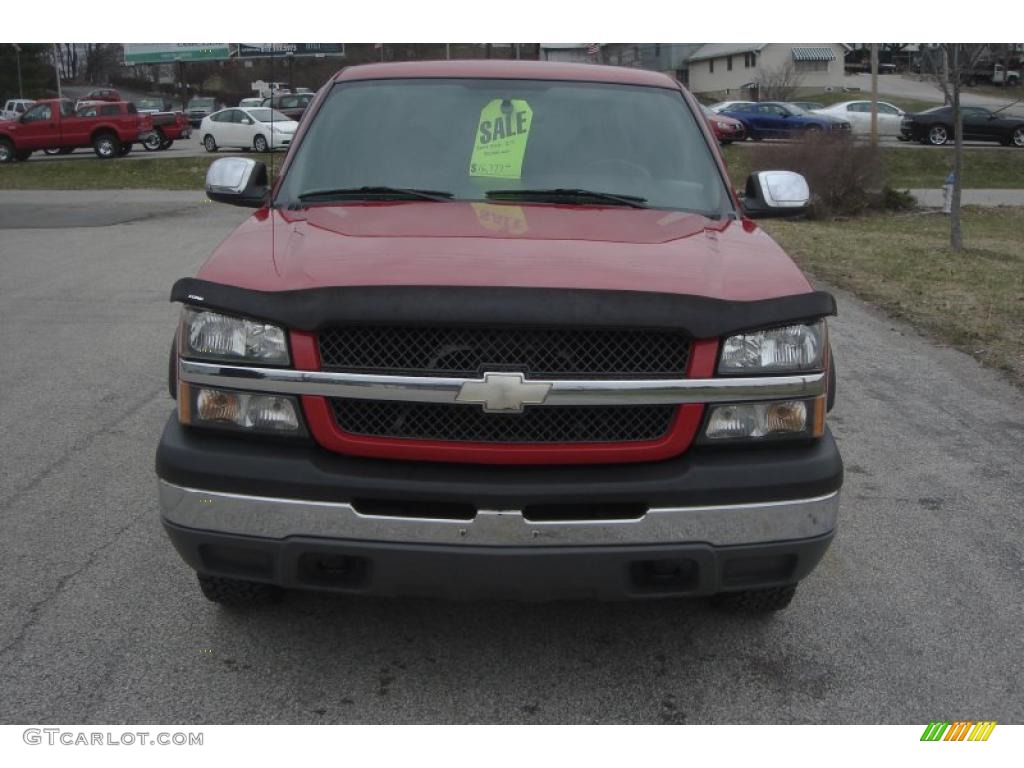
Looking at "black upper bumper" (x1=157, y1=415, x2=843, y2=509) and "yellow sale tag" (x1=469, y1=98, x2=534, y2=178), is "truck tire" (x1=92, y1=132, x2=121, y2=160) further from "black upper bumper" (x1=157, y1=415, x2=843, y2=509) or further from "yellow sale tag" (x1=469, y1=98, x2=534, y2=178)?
"black upper bumper" (x1=157, y1=415, x2=843, y2=509)

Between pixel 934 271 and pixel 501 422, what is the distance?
10645 millimetres

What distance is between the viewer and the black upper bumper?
117 inches

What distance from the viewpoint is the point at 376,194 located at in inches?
165

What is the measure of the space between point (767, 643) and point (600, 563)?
0.99 m

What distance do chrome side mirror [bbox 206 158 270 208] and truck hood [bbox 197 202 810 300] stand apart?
73 centimetres

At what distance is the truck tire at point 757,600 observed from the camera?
12.1 ft

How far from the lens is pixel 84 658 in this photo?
11.3ft

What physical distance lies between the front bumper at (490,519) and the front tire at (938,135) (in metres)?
35.2

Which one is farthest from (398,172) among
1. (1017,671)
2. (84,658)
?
(1017,671)

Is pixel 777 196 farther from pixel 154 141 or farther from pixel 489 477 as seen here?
pixel 154 141

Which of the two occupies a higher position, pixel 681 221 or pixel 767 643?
pixel 681 221

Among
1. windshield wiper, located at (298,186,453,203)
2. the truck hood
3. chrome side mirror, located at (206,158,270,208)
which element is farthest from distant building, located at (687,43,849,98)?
the truck hood

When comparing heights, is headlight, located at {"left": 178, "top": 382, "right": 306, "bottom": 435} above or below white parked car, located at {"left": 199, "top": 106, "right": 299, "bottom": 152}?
above

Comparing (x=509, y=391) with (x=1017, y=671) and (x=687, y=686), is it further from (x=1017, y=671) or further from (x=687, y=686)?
(x=1017, y=671)
